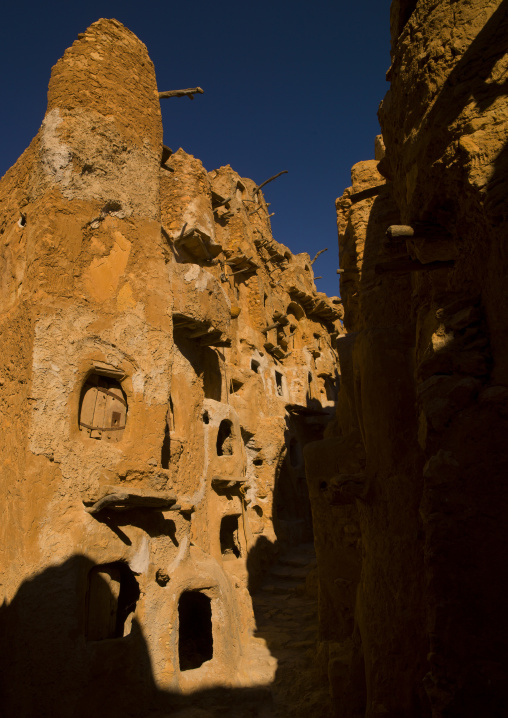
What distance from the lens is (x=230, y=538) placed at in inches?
553

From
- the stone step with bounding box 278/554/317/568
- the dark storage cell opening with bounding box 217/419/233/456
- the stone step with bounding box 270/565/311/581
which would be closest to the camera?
the dark storage cell opening with bounding box 217/419/233/456

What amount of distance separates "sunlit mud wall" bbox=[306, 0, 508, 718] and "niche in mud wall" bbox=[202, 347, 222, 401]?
8.10 meters

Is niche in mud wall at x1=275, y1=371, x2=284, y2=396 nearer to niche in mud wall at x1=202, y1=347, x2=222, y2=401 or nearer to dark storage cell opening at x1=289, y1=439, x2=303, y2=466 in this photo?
dark storage cell opening at x1=289, y1=439, x2=303, y2=466

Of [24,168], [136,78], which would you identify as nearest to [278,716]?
[24,168]

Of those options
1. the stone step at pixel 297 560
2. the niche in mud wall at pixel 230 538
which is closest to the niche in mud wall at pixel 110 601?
the niche in mud wall at pixel 230 538

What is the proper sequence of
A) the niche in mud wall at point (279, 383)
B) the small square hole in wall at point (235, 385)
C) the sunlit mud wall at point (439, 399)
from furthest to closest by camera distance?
the niche in mud wall at point (279, 383) → the small square hole in wall at point (235, 385) → the sunlit mud wall at point (439, 399)

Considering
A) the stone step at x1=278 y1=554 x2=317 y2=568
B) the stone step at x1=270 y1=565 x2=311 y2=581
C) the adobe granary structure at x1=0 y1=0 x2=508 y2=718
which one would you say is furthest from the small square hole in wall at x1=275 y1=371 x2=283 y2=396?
the adobe granary structure at x1=0 y1=0 x2=508 y2=718

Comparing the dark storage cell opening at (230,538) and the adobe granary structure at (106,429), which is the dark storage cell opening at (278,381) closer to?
the dark storage cell opening at (230,538)

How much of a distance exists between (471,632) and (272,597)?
12.1 metres

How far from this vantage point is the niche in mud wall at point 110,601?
Result: 8.39 meters

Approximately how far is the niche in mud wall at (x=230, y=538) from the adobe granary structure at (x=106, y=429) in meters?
0.55

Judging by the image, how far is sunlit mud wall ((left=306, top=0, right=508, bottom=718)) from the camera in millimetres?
3127

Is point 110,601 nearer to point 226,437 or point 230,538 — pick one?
point 230,538

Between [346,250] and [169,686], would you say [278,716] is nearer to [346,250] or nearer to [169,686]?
[169,686]
